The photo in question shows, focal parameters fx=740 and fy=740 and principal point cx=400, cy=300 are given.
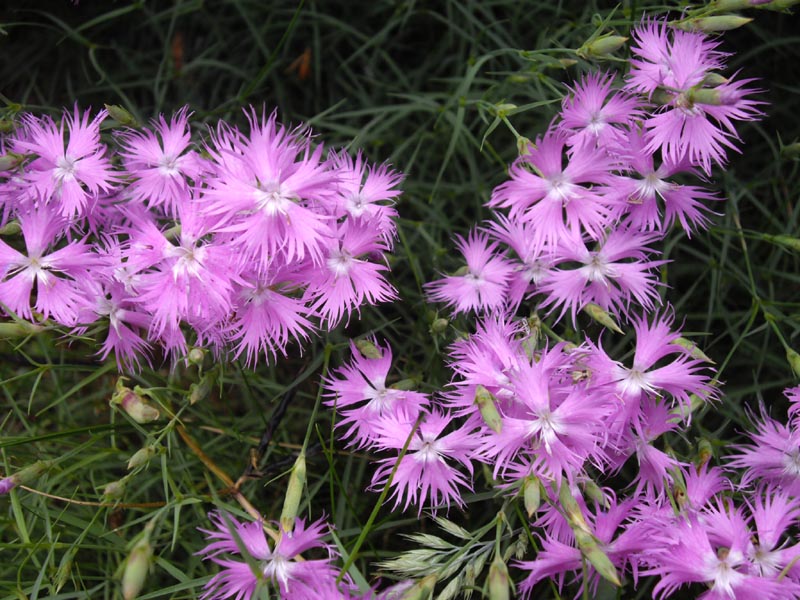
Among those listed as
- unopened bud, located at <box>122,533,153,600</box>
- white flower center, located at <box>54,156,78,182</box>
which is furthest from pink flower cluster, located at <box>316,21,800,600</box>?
white flower center, located at <box>54,156,78,182</box>

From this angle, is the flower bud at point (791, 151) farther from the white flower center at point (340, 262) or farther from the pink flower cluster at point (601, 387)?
the white flower center at point (340, 262)

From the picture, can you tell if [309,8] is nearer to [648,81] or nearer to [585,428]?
[648,81]

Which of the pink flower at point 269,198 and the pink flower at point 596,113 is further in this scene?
the pink flower at point 596,113

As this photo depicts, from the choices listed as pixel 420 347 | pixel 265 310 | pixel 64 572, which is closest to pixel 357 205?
pixel 265 310

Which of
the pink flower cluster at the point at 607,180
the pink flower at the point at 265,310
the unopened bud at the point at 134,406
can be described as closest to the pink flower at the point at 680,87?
the pink flower cluster at the point at 607,180

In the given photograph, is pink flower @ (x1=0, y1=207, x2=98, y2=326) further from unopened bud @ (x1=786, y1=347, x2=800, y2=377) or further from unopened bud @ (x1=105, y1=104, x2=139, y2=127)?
unopened bud @ (x1=786, y1=347, x2=800, y2=377)

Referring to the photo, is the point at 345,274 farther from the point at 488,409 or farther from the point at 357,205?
the point at 488,409

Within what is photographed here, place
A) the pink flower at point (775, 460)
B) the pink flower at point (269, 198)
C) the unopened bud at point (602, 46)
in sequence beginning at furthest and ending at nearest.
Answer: the pink flower at point (775, 460)
the unopened bud at point (602, 46)
the pink flower at point (269, 198)

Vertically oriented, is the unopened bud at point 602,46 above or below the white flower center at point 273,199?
above
